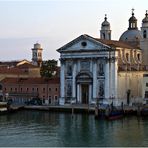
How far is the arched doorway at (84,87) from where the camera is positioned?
42.5 m

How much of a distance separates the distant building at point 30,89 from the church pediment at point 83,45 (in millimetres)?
3970

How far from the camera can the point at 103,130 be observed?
28.1 m

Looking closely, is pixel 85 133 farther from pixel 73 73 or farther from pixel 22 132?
pixel 73 73

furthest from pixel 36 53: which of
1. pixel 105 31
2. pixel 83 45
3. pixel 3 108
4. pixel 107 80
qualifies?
pixel 3 108

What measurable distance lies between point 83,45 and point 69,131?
607 inches

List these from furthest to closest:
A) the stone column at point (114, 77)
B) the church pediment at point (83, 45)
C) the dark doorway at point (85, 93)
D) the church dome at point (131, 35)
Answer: the church dome at point (131, 35)
the dark doorway at point (85, 93)
the church pediment at point (83, 45)
the stone column at point (114, 77)

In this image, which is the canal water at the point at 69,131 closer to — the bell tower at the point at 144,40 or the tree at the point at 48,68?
the bell tower at the point at 144,40

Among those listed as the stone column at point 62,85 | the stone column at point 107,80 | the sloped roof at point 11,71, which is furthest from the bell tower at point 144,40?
the sloped roof at point 11,71

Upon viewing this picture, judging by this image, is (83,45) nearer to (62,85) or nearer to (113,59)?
(113,59)

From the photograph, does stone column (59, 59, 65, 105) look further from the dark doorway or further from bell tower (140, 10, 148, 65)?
bell tower (140, 10, 148, 65)

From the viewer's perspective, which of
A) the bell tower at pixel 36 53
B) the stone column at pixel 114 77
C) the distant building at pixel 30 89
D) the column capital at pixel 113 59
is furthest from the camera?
the bell tower at pixel 36 53

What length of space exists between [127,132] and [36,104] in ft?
58.9

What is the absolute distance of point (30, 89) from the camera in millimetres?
46781

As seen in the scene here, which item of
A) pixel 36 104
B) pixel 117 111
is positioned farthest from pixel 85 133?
pixel 36 104
